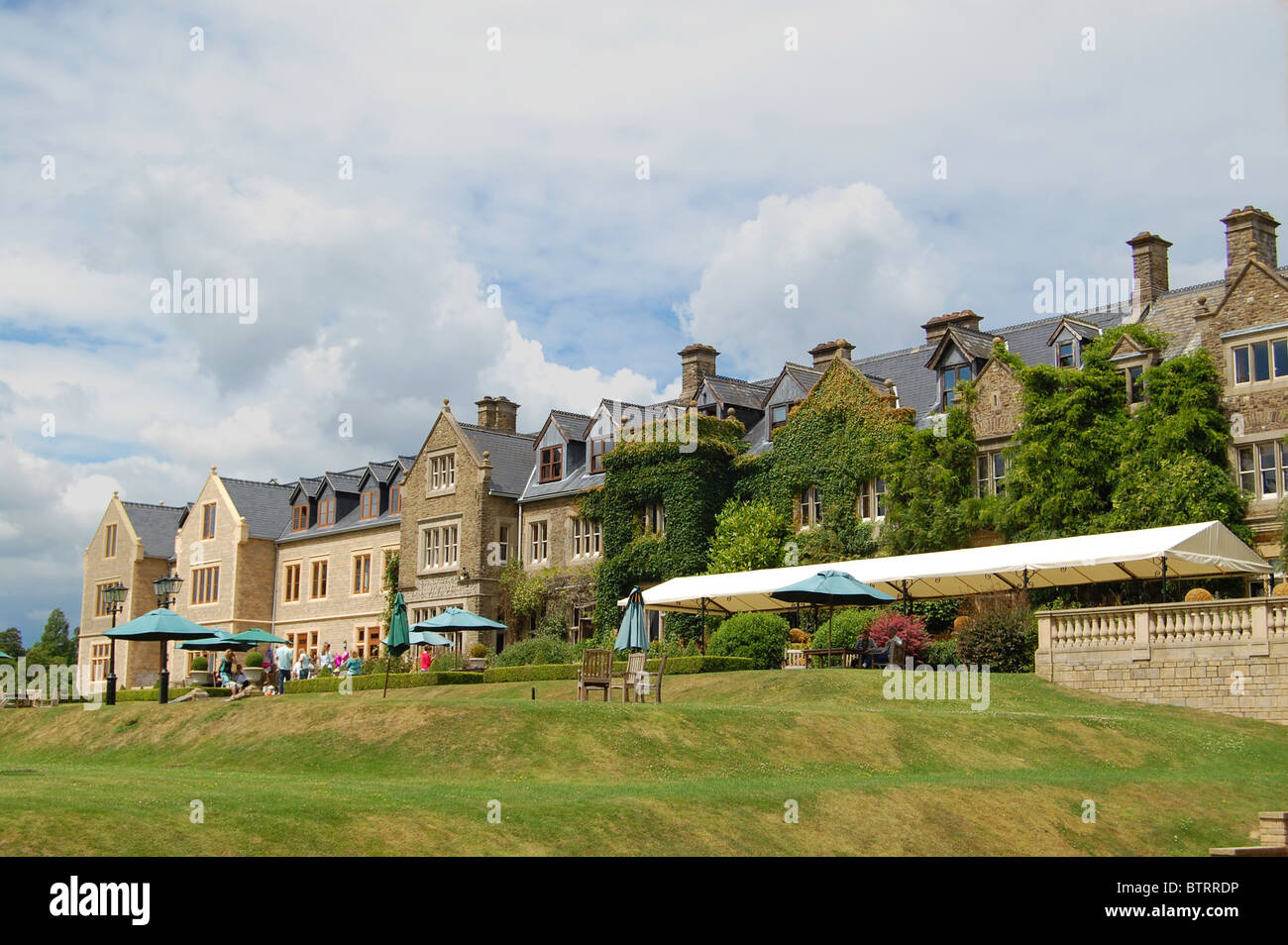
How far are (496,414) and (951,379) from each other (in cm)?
2563

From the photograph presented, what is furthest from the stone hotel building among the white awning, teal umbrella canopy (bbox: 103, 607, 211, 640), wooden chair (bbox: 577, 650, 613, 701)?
teal umbrella canopy (bbox: 103, 607, 211, 640)

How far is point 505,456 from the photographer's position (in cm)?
6031

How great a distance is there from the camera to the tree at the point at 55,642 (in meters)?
104

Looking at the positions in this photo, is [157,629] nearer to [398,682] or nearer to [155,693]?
[398,682]

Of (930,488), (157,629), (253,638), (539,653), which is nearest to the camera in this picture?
(157,629)

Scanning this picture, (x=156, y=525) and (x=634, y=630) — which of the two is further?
(x=156, y=525)

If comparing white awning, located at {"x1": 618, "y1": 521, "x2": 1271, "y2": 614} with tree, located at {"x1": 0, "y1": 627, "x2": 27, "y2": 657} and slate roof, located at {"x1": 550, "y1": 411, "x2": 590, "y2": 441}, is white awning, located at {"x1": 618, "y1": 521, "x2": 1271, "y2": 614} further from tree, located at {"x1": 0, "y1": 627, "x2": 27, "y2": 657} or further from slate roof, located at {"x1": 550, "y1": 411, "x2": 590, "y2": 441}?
tree, located at {"x1": 0, "y1": 627, "x2": 27, "y2": 657}

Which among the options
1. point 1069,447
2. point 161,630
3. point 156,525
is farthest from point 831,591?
point 156,525

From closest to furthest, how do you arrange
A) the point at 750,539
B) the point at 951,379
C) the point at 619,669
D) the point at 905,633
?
1. the point at 905,633
2. the point at 619,669
3. the point at 951,379
4. the point at 750,539

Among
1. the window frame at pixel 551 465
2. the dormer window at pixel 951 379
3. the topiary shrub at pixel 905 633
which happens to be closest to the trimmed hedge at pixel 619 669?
the topiary shrub at pixel 905 633

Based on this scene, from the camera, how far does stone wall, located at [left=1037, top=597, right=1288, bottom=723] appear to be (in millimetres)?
27781

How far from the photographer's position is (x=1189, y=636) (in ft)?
95.7

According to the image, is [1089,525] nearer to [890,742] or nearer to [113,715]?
[890,742]

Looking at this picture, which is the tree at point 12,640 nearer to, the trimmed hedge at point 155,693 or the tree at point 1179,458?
the trimmed hedge at point 155,693
